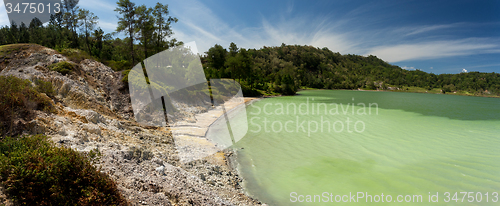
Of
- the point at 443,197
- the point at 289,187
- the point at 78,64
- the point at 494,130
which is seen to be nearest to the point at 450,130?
the point at 494,130

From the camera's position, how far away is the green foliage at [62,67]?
1319 centimetres

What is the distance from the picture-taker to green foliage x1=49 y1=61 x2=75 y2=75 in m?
13.2

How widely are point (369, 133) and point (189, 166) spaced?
15.5 m

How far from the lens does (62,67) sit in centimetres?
1341

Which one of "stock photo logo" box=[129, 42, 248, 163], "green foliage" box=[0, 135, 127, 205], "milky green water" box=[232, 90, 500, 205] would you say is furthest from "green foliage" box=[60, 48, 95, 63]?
"milky green water" box=[232, 90, 500, 205]

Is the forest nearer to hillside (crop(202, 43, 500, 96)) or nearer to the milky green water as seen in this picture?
hillside (crop(202, 43, 500, 96))

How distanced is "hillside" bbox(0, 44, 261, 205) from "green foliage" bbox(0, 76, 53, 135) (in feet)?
0.12

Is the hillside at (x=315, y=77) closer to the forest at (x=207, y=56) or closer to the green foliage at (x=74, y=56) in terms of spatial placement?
the forest at (x=207, y=56)

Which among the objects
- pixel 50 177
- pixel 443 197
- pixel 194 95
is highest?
pixel 194 95

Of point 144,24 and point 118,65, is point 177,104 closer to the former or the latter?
point 118,65

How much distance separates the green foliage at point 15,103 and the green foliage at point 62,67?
6693 mm

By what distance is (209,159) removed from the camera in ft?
34.8

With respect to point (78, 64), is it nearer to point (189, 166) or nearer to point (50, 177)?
point (189, 166)

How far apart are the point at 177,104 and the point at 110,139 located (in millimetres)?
13807
